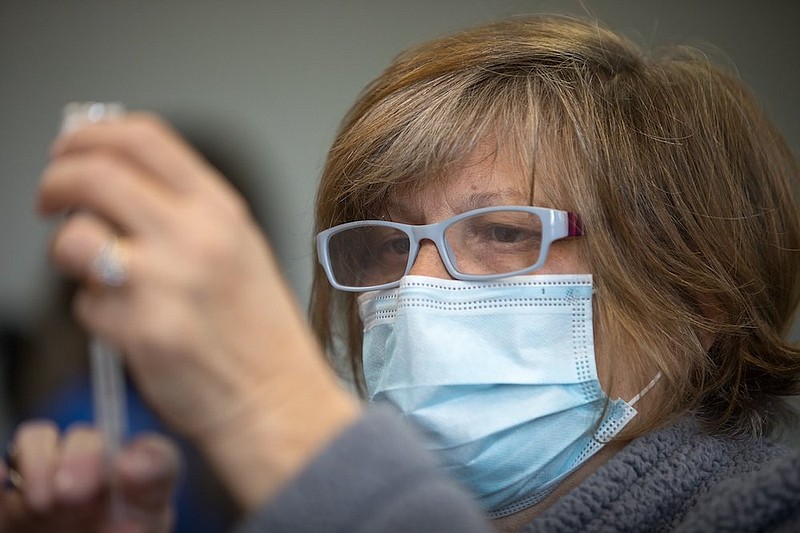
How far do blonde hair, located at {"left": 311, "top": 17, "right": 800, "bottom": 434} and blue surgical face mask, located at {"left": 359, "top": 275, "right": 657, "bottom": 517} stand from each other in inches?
2.9

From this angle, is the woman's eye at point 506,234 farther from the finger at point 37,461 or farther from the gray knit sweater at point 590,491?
the finger at point 37,461

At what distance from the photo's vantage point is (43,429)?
888 millimetres

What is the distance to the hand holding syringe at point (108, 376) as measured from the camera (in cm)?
65

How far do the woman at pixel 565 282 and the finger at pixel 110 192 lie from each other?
0.27 meters

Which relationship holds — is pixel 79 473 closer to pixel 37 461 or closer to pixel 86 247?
pixel 37 461

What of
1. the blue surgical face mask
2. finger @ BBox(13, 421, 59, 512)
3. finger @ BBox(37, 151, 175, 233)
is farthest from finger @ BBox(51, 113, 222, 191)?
the blue surgical face mask

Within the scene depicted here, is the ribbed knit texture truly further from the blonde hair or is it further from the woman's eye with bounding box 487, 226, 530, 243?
the woman's eye with bounding box 487, 226, 530, 243

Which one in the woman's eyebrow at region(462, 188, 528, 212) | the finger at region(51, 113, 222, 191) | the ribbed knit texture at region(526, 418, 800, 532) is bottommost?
the ribbed knit texture at region(526, 418, 800, 532)

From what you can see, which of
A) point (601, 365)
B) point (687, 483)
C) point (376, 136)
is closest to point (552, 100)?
point (376, 136)

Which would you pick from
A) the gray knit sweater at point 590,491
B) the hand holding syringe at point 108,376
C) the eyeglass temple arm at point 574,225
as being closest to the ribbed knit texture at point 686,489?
the gray knit sweater at point 590,491

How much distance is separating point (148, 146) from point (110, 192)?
0.04 metres

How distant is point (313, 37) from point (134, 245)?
190 centimetres

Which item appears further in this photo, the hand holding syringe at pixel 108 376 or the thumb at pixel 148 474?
the thumb at pixel 148 474

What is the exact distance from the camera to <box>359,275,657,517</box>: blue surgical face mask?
3.92ft
